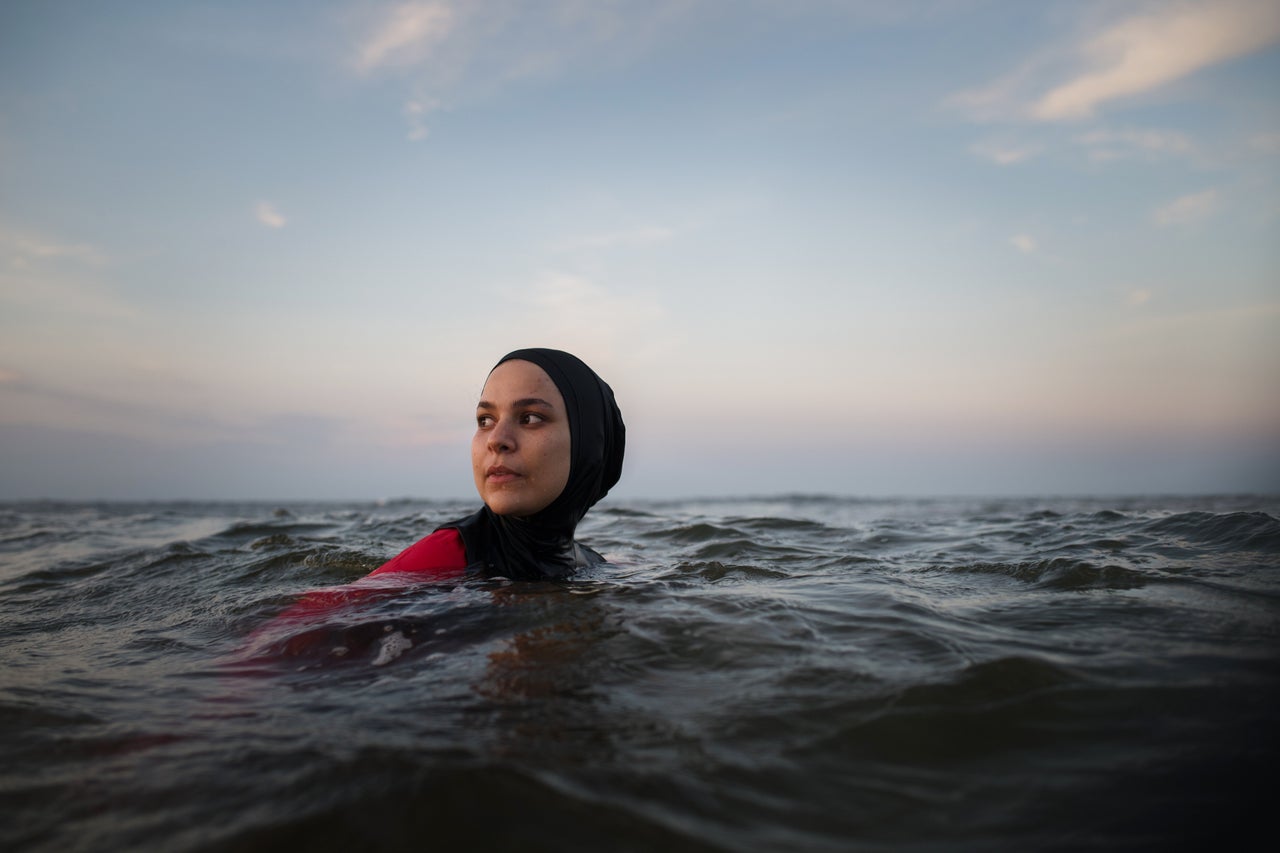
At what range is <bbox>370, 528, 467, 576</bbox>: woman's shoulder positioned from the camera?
395 centimetres

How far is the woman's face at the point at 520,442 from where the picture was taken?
387 centimetres

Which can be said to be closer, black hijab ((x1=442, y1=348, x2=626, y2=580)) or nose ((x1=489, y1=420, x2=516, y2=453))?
nose ((x1=489, y1=420, x2=516, y2=453))

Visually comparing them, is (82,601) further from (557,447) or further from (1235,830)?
(1235,830)

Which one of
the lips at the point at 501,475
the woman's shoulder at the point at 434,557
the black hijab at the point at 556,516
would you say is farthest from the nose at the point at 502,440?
the woman's shoulder at the point at 434,557

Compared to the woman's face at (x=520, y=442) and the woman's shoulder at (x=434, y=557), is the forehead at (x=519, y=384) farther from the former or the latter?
the woman's shoulder at (x=434, y=557)

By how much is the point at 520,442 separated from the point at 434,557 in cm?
85

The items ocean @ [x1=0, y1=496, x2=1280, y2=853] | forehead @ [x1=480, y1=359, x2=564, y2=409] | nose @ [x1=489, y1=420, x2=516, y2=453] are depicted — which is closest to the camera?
ocean @ [x1=0, y1=496, x2=1280, y2=853]

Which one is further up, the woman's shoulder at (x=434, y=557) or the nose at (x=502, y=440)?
the nose at (x=502, y=440)

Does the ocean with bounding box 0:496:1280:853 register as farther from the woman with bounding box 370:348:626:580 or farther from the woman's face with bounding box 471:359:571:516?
the woman's face with bounding box 471:359:571:516

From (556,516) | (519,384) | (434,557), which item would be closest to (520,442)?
(519,384)

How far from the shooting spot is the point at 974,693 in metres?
2.20

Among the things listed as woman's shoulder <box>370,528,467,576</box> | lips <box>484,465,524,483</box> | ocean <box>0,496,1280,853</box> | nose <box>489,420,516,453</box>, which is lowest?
ocean <box>0,496,1280,853</box>

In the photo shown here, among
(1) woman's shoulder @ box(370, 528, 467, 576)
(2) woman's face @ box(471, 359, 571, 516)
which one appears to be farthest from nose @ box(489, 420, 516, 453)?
(1) woman's shoulder @ box(370, 528, 467, 576)

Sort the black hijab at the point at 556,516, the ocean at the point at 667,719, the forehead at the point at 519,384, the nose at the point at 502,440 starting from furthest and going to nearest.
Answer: the black hijab at the point at 556,516 < the forehead at the point at 519,384 < the nose at the point at 502,440 < the ocean at the point at 667,719
